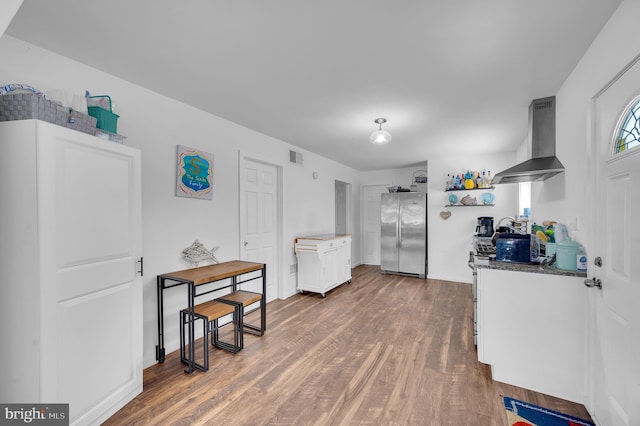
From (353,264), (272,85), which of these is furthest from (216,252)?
(353,264)

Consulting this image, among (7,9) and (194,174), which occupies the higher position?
(7,9)

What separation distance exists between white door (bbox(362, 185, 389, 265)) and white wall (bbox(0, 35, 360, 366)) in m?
3.43

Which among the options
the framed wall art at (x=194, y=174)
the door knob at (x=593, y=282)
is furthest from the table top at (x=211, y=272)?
the door knob at (x=593, y=282)

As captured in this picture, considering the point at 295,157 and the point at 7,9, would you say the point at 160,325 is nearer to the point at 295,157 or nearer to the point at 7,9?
the point at 7,9

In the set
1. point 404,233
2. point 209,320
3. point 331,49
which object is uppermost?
point 331,49

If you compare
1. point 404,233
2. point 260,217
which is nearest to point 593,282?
point 260,217

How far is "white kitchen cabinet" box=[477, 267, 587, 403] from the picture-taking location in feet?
6.01

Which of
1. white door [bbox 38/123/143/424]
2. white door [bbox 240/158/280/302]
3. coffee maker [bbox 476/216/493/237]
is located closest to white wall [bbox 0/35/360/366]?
white door [bbox 240/158/280/302]

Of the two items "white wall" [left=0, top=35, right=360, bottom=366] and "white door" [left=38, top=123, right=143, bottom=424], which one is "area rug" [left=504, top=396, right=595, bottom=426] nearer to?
"white door" [left=38, top=123, right=143, bottom=424]

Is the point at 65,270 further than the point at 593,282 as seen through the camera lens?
No

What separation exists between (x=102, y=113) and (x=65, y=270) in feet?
3.49

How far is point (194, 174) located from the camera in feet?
9.01

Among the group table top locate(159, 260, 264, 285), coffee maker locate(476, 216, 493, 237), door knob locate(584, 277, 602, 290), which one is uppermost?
coffee maker locate(476, 216, 493, 237)

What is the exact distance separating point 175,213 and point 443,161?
4.66 meters
